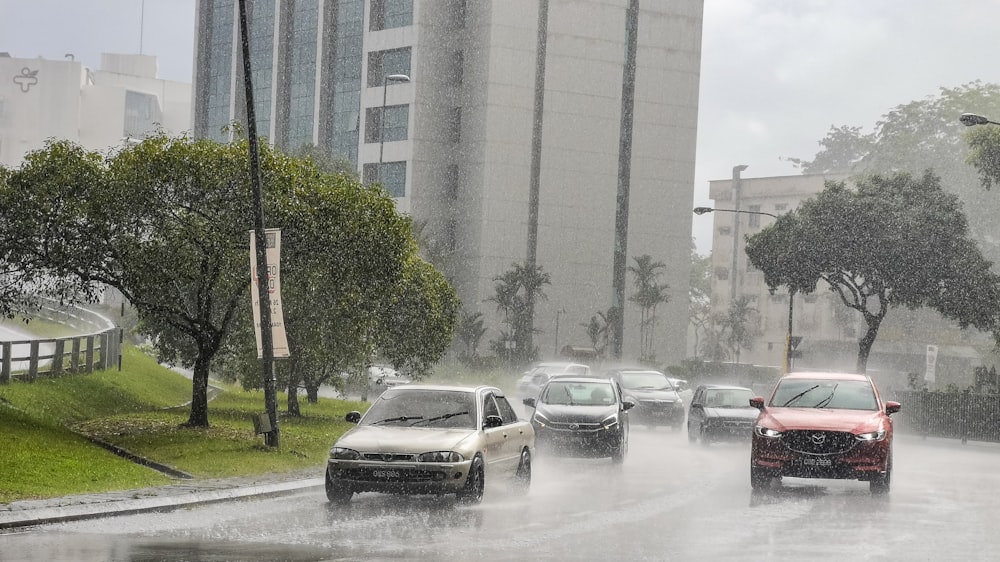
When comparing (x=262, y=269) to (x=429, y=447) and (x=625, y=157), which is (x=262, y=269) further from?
(x=625, y=157)

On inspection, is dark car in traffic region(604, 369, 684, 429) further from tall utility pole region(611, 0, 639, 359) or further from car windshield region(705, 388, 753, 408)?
tall utility pole region(611, 0, 639, 359)

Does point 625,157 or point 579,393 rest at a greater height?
point 625,157

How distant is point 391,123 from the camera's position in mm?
93938

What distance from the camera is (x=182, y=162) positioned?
85.0ft

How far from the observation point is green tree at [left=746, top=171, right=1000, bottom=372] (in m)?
49.9

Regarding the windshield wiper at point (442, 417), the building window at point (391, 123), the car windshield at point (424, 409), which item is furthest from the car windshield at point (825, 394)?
the building window at point (391, 123)

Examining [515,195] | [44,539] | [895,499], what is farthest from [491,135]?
[44,539]

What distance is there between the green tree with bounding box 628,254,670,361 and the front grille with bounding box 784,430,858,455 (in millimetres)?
73296

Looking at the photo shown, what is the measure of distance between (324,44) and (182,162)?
76.6 m

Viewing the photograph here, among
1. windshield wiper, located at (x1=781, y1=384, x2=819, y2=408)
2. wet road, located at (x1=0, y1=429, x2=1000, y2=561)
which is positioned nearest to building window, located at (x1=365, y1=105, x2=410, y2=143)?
wet road, located at (x1=0, y1=429, x2=1000, y2=561)

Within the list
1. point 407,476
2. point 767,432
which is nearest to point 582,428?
point 767,432

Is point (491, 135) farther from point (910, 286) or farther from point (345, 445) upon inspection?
point (345, 445)

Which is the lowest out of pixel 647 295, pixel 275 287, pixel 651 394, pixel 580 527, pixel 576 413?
pixel 651 394

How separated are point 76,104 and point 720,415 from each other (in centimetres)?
12865
